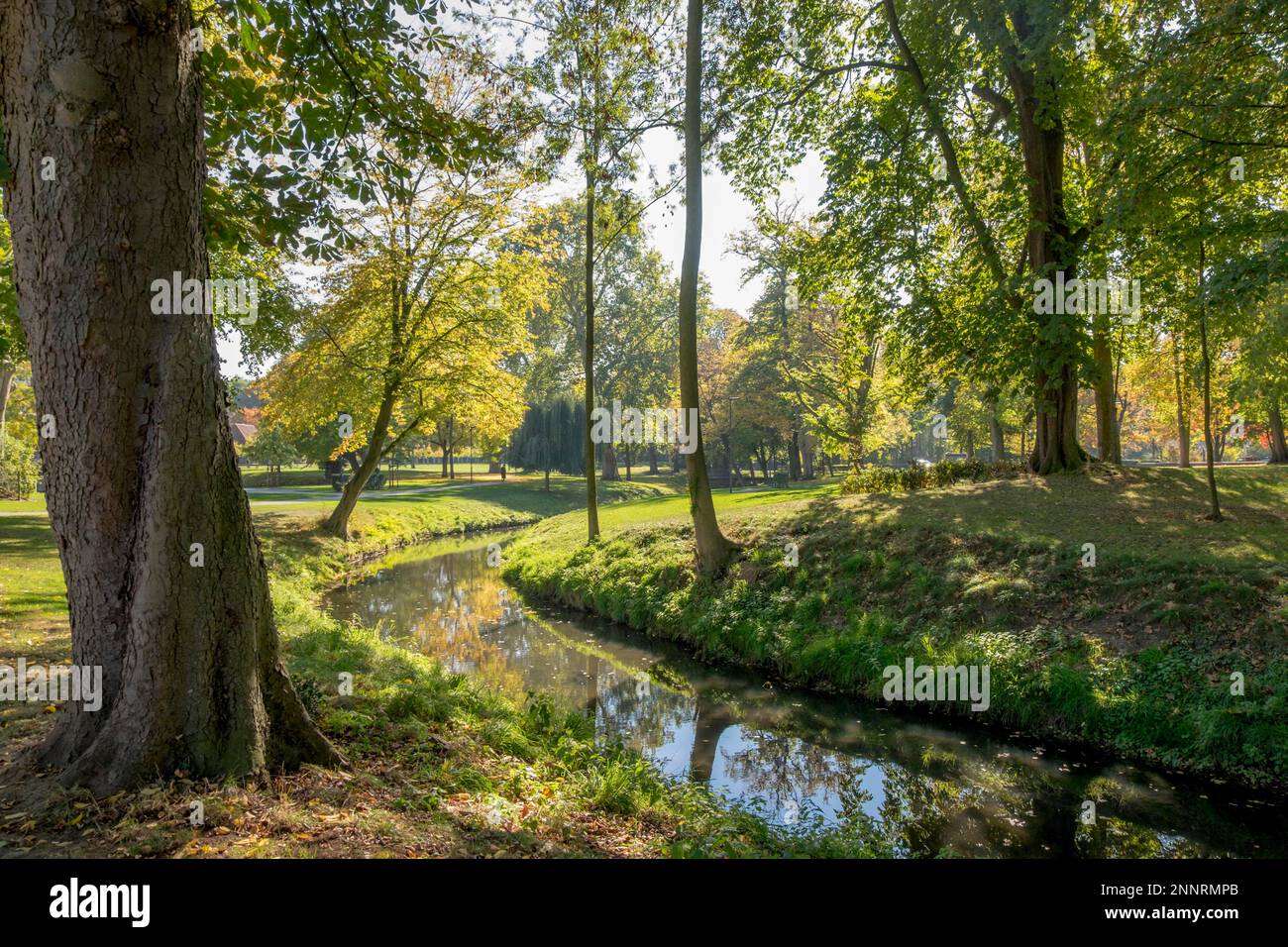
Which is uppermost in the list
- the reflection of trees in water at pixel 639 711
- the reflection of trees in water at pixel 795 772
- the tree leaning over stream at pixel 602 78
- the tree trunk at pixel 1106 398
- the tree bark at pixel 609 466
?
the tree leaning over stream at pixel 602 78

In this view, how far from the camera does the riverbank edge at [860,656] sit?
7055 mm

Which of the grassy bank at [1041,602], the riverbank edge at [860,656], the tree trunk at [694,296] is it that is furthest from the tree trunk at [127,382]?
the tree trunk at [694,296]

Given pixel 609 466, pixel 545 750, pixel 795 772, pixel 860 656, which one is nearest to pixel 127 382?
pixel 545 750

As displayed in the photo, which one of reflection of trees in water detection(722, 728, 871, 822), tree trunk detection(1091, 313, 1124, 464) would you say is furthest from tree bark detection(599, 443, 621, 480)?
reflection of trees in water detection(722, 728, 871, 822)

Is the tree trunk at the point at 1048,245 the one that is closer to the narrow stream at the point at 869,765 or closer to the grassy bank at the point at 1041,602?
the grassy bank at the point at 1041,602

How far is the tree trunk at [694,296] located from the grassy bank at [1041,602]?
78 cm

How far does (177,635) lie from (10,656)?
18.8ft

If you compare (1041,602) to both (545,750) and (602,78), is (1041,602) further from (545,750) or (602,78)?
(602,78)

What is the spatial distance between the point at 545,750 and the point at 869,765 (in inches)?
146

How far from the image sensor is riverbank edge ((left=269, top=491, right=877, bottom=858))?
520 centimetres

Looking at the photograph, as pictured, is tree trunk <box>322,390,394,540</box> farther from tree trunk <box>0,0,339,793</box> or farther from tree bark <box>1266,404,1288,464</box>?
tree bark <box>1266,404,1288,464</box>

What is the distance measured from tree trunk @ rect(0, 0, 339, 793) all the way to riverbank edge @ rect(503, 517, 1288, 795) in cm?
846
